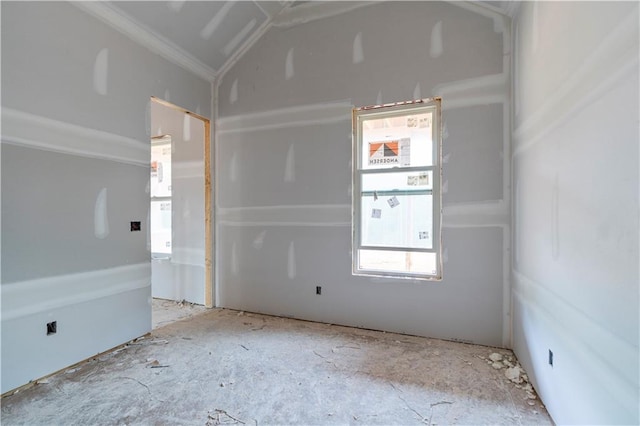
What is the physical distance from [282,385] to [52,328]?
184 cm

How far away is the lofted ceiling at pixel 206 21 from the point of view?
2.78 meters

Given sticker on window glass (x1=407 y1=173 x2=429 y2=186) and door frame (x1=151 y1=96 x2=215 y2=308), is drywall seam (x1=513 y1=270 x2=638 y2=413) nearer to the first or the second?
sticker on window glass (x1=407 y1=173 x2=429 y2=186)

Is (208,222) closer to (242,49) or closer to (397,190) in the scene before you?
(242,49)

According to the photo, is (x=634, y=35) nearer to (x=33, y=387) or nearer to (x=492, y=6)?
(x=492, y=6)

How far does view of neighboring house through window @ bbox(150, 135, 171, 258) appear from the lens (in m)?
4.46

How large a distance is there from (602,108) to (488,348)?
2315 millimetres

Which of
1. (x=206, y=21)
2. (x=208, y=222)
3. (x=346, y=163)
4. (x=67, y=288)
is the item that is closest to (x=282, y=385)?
(x=67, y=288)

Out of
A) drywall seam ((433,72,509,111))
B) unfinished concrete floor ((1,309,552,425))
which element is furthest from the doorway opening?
drywall seam ((433,72,509,111))

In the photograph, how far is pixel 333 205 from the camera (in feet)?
11.2

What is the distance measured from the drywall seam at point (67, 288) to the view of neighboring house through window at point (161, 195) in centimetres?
148

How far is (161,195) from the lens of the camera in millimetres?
4504

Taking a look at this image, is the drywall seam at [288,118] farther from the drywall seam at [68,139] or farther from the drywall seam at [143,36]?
the drywall seam at [68,139]

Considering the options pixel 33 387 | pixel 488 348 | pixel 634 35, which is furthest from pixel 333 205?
pixel 33 387

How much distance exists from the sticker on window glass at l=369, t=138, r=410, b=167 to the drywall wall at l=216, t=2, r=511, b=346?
0.97 feet
